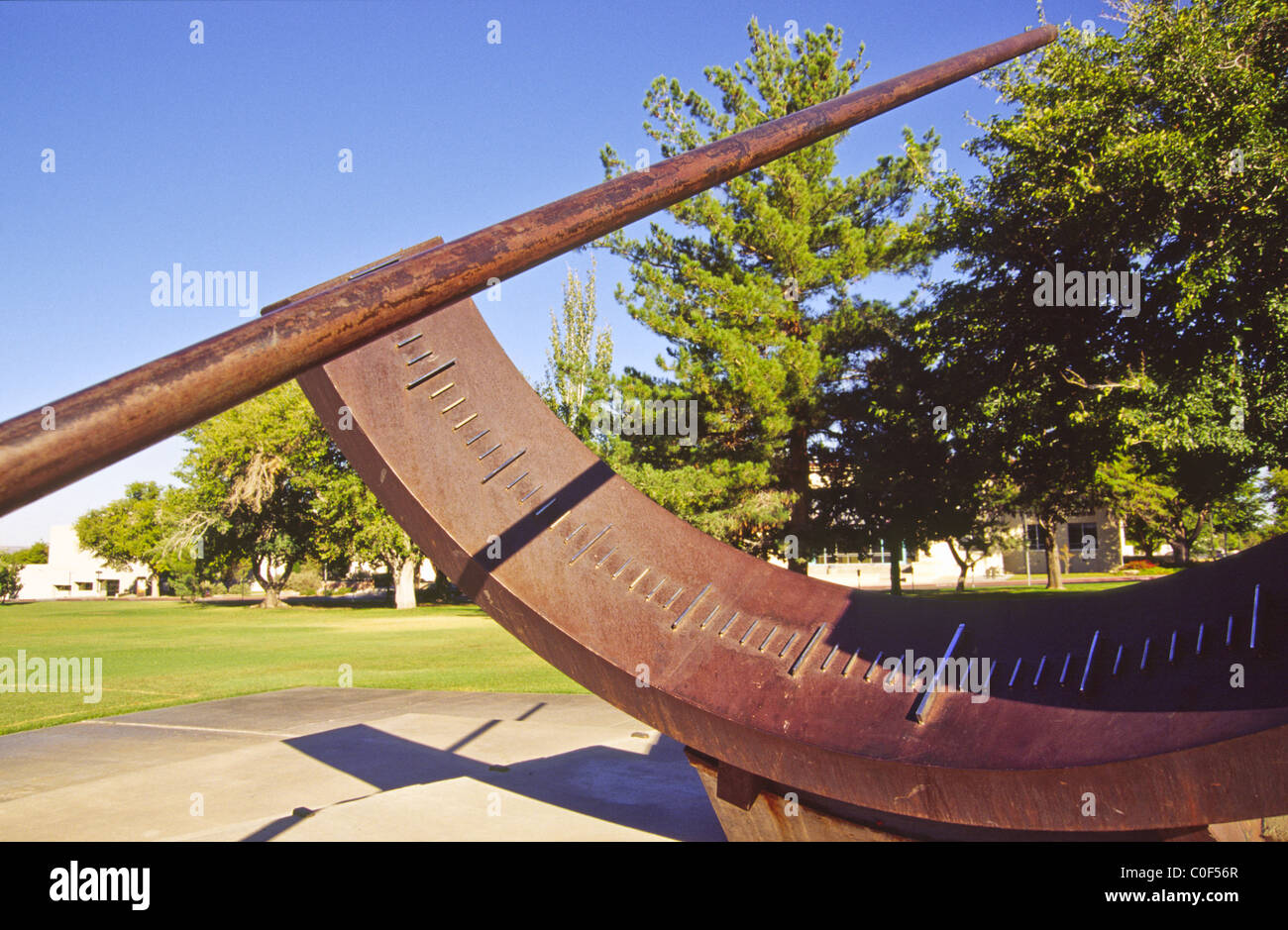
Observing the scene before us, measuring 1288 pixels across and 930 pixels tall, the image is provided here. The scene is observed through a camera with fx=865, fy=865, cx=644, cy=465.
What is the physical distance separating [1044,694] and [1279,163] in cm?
1183

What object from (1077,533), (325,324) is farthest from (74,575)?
(325,324)

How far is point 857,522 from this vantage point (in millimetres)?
21078

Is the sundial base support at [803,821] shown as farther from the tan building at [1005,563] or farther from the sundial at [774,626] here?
the tan building at [1005,563]

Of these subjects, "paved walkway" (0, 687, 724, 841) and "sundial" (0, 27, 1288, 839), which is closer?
"sundial" (0, 27, 1288, 839)

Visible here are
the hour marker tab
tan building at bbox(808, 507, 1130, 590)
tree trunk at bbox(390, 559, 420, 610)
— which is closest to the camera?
the hour marker tab

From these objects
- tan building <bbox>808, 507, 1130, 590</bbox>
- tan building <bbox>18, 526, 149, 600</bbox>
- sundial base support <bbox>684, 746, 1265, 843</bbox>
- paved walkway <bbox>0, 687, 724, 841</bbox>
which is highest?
sundial base support <bbox>684, 746, 1265, 843</bbox>

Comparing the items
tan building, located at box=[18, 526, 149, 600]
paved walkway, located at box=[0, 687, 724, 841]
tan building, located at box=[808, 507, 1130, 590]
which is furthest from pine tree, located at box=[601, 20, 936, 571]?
tan building, located at box=[18, 526, 149, 600]

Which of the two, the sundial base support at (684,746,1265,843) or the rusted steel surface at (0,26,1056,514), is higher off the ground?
the rusted steel surface at (0,26,1056,514)

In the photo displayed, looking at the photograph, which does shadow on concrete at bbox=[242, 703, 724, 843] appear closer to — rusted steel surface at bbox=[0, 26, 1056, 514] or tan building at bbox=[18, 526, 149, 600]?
rusted steel surface at bbox=[0, 26, 1056, 514]

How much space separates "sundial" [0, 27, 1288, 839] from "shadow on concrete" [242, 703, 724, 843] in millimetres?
1288

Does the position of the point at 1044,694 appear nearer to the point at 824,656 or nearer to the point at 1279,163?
the point at 824,656

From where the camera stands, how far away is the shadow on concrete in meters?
4.62

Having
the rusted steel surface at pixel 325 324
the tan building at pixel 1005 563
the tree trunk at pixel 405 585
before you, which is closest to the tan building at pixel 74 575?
the tree trunk at pixel 405 585
